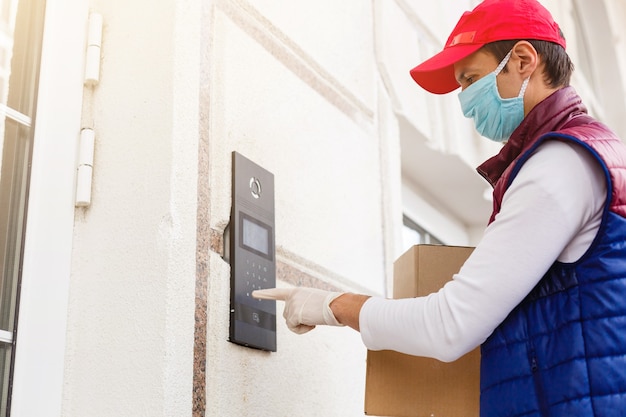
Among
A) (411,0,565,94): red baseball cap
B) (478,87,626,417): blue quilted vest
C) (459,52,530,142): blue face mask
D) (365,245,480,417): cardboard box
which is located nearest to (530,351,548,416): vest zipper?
(478,87,626,417): blue quilted vest

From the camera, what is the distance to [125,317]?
1.45 m

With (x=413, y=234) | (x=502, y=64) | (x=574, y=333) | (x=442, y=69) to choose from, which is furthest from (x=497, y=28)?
(x=413, y=234)

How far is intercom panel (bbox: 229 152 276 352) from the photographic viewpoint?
159cm

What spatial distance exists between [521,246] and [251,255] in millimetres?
562

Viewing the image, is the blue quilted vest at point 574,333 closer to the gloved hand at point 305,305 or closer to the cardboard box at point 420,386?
the cardboard box at point 420,386

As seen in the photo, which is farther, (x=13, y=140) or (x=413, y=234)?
(x=413, y=234)

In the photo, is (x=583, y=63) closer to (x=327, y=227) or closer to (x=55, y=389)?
(x=327, y=227)

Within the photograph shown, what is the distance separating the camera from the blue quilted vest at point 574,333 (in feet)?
3.89

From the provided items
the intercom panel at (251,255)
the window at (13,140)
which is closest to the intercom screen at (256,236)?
the intercom panel at (251,255)

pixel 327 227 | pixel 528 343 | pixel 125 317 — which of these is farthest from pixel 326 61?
pixel 528 343

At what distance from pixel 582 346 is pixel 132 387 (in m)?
0.66

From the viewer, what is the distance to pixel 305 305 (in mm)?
1475

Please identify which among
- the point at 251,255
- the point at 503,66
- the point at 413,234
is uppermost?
the point at 413,234

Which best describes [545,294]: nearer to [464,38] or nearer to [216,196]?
[464,38]
